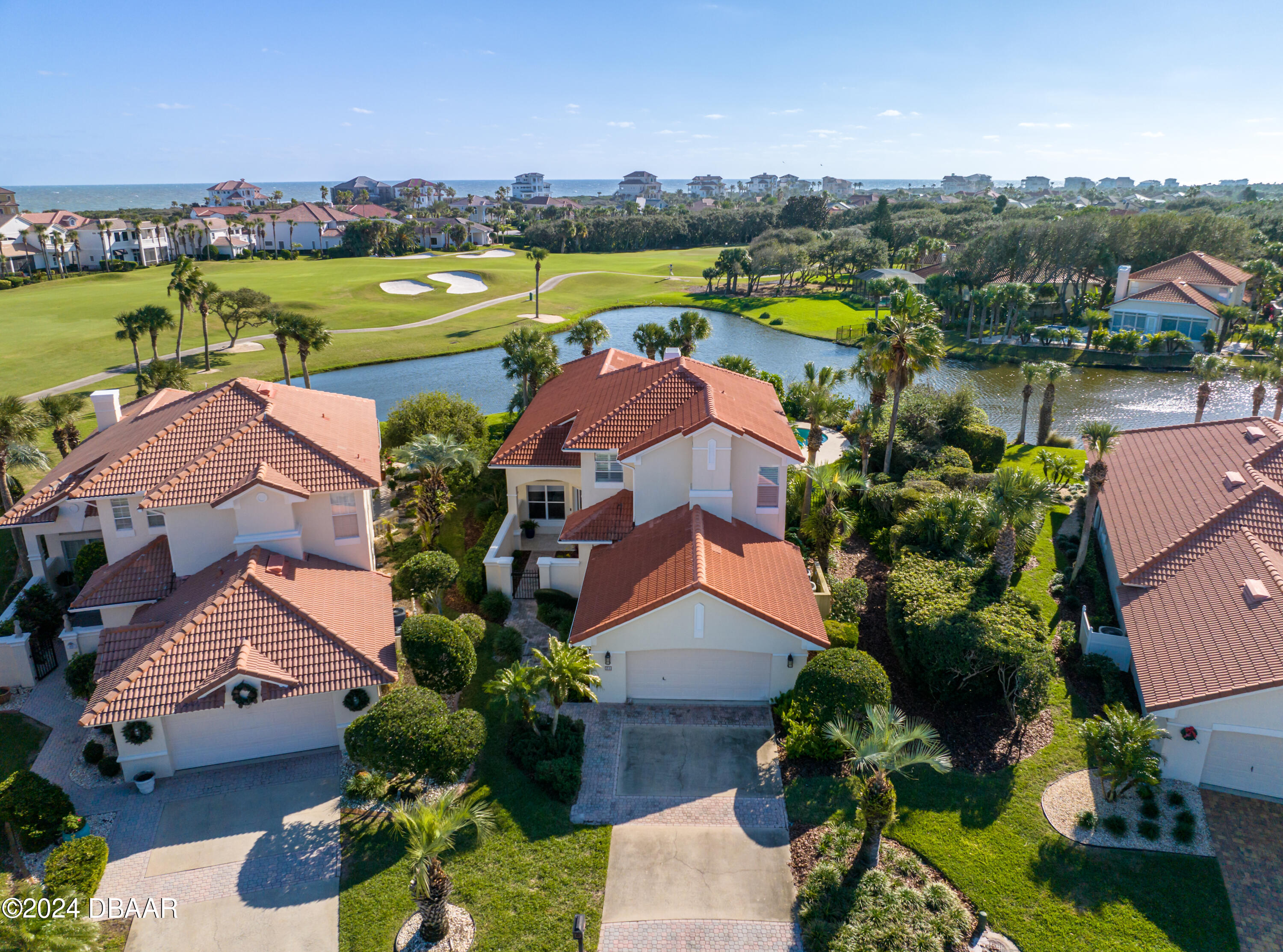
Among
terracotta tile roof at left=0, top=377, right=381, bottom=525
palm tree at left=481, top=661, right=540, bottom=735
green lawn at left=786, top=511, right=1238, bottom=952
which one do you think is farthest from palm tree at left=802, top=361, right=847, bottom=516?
terracotta tile roof at left=0, top=377, right=381, bottom=525

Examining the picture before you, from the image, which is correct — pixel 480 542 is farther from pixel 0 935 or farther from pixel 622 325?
pixel 622 325

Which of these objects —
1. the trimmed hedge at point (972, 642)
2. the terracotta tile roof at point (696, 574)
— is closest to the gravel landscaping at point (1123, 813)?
the trimmed hedge at point (972, 642)

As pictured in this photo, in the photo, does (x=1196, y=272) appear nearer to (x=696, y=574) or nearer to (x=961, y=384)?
(x=961, y=384)

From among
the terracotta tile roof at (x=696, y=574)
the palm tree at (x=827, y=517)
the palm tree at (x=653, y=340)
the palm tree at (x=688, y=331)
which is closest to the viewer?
the terracotta tile roof at (x=696, y=574)

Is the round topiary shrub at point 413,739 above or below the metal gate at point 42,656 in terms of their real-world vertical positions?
above

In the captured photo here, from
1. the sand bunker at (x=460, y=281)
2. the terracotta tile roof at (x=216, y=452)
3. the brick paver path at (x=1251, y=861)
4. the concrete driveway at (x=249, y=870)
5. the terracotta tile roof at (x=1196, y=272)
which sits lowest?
the concrete driveway at (x=249, y=870)

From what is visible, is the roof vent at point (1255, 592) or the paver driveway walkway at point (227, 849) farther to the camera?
the roof vent at point (1255, 592)

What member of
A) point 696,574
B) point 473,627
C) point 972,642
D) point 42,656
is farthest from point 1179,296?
point 42,656

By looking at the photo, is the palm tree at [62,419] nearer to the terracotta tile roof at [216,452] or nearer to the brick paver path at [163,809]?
the terracotta tile roof at [216,452]
